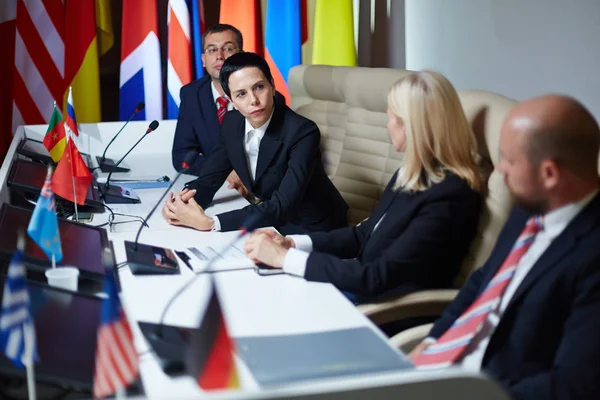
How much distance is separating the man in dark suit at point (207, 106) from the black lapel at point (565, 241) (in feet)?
8.42

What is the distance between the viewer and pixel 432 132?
2.10 metres

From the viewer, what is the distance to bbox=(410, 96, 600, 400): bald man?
1.44m

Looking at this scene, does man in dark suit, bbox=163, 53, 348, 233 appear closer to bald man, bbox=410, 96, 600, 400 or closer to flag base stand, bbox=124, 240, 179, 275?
flag base stand, bbox=124, 240, 179, 275

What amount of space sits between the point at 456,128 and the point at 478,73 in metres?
1.26

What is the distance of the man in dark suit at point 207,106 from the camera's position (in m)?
3.95

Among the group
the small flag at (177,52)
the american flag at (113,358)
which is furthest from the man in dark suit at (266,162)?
the small flag at (177,52)

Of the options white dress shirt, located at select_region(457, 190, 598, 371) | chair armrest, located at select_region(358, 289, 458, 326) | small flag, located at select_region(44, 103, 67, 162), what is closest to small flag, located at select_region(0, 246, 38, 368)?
white dress shirt, located at select_region(457, 190, 598, 371)

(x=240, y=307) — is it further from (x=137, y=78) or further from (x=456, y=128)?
(x=137, y=78)

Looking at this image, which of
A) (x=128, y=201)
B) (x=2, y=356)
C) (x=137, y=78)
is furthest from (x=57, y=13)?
(x=2, y=356)

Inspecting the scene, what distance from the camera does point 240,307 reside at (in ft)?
6.07

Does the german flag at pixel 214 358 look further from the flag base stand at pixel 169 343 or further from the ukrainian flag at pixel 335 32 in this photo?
the ukrainian flag at pixel 335 32

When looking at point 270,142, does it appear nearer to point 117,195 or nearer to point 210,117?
point 117,195

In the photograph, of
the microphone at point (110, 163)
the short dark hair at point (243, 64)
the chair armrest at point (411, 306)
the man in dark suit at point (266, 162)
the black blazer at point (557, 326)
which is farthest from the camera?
the microphone at point (110, 163)

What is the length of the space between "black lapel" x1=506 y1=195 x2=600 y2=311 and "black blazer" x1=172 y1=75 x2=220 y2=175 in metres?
2.57
